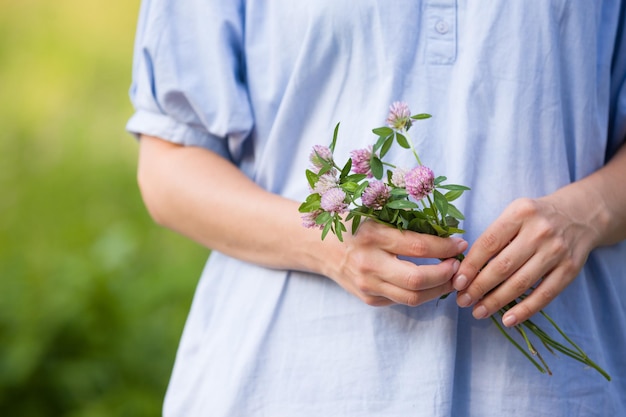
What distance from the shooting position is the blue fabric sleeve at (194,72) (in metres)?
1.22

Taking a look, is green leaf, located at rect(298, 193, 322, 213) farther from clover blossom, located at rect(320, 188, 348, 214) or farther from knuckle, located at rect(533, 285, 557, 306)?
knuckle, located at rect(533, 285, 557, 306)

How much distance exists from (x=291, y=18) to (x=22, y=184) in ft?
7.64

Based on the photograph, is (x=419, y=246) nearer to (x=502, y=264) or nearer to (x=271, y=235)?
(x=502, y=264)

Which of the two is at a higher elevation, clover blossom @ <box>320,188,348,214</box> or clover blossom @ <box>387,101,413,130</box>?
clover blossom @ <box>387,101,413,130</box>

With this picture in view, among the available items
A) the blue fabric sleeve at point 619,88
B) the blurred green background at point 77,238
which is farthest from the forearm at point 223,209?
the blurred green background at point 77,238

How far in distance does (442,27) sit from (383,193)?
11.3 inches

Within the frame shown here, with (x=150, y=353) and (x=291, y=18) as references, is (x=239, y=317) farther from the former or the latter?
(x=150, y=353)

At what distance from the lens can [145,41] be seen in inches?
49.6

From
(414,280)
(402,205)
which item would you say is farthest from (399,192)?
(414,280)

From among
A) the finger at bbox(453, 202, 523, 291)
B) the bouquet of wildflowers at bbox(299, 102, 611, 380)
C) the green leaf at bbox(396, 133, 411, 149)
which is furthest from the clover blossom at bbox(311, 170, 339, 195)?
the finger at bbox(453, 202, 523, 291)

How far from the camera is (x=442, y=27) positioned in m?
1.13

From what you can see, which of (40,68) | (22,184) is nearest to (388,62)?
(22,184)

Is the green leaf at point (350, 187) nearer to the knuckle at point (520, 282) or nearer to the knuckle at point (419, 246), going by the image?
the knuckle at point (419, 246)

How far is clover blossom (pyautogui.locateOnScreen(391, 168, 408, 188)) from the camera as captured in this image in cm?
100
